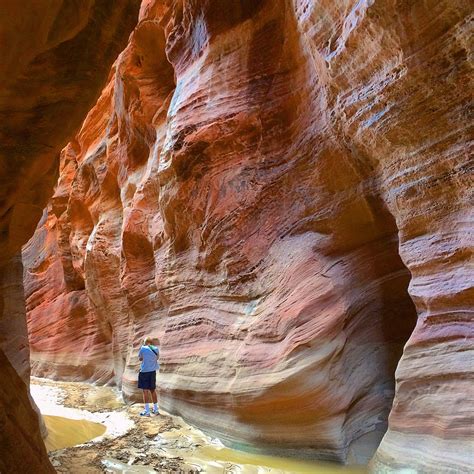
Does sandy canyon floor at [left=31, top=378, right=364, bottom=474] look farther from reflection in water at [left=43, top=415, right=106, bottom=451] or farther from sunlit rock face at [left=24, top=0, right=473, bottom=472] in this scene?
sunlit rock face at [left=24, top=0, right=473, bottom=472]

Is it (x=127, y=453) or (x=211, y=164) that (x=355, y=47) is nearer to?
(x=211, y=164)

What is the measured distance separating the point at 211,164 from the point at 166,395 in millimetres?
3923

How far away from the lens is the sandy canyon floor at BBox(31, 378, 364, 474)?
4906mm

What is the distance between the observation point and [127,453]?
5.41 meters

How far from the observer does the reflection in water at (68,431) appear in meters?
6.03

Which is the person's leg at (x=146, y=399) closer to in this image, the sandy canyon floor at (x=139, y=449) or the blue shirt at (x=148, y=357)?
the sandy canyon floor at (x=139, y=449)

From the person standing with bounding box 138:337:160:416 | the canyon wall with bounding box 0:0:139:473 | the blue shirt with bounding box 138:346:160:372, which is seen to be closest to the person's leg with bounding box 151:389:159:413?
the person standing with bounding box 138:337:160:416

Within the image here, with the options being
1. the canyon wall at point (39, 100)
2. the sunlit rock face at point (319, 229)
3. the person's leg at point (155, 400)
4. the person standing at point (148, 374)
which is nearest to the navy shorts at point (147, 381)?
the person standing at point (148, 374)

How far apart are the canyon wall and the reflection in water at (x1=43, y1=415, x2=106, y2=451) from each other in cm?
236

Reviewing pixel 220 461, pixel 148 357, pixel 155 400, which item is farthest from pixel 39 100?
pixel 155 400

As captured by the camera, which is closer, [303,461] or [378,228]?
[303,461]

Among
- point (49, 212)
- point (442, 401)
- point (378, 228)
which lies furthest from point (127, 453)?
point (49, 212)

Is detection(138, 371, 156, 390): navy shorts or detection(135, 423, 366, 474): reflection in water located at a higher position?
detection(138, 371, 156, 390): navy shorts

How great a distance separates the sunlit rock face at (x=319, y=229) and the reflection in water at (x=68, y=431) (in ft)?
4.25
